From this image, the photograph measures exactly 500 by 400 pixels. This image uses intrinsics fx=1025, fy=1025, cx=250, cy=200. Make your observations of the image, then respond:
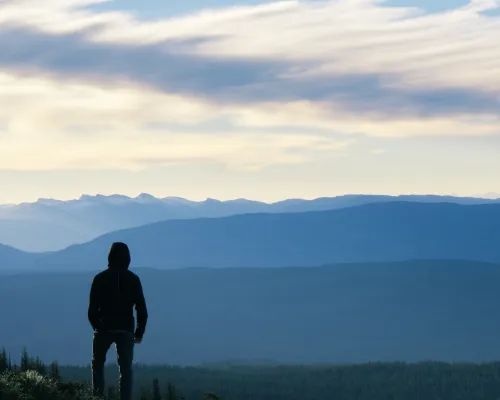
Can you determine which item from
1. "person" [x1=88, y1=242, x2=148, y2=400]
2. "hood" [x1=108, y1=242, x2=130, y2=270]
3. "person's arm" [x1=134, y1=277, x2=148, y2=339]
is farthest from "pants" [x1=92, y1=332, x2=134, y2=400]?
"hood" [x1=108, y1=242, x2=130, y2=270]

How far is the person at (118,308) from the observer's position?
58.7 feet

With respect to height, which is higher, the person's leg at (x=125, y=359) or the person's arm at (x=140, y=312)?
the person's arm at (x=140, y=312)

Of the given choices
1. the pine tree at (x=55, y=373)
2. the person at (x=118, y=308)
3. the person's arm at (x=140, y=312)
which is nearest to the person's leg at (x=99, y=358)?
the person at (x=118, y=308)

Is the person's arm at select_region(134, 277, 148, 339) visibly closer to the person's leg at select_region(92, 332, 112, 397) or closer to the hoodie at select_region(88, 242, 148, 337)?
the hoodie at select_region(88, 242, 148, 337)

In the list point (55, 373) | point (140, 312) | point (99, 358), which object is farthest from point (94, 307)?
point (55, 373)

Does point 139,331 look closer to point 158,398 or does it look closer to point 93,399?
point 93,399

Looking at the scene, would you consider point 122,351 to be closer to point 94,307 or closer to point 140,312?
point 140,312

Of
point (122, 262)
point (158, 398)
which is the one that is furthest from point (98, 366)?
point (158, 398)

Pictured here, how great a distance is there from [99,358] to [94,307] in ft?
3.06

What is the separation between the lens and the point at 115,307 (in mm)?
17922

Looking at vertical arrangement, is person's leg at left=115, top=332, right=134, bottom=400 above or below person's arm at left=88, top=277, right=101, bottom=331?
below

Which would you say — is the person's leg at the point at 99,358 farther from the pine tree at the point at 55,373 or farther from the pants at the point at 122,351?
the pine tree at the point at 55,373

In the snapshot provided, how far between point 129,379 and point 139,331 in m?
0.89

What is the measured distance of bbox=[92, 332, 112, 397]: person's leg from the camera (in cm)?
1791
